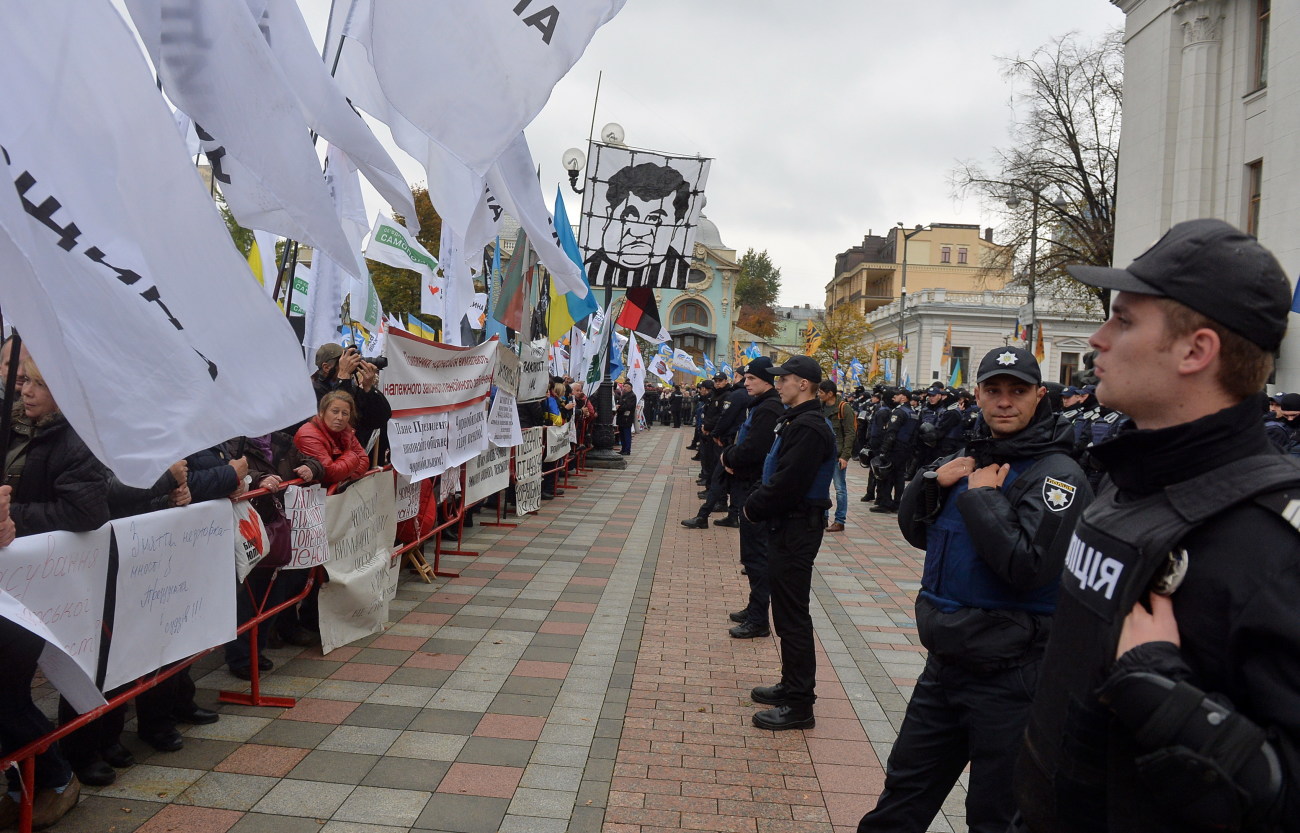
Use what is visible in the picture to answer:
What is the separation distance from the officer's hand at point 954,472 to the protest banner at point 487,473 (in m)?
6.74

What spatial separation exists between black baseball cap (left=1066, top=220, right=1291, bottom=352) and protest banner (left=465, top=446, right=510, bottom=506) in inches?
316

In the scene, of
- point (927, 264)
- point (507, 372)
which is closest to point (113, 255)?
point (507, 372)

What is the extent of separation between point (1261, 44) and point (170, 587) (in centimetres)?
2671

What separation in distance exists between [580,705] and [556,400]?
378 inches

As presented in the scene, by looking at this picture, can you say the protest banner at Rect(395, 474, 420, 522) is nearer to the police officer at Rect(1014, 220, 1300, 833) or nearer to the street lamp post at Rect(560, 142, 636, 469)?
the police officer at Rect(1014, 220, 1300, 833)

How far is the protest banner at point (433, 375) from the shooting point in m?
6.92

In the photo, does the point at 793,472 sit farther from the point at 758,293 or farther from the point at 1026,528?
the point at 758,293

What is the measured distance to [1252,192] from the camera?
872 inches

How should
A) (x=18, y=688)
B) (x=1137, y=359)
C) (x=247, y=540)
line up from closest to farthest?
(x=1137, y=359)
(x=18, y=688)
(x=247, y=540)

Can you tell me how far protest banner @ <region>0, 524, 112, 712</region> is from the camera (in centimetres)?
310

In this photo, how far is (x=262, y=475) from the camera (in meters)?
5.55

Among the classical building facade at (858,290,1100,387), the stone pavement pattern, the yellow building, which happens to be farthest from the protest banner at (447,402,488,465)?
the yellow building

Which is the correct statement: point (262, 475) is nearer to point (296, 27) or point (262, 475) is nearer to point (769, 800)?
point (296, 27)

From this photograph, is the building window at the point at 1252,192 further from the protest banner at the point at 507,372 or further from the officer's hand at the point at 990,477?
the officer's hand at the point at 990,477
